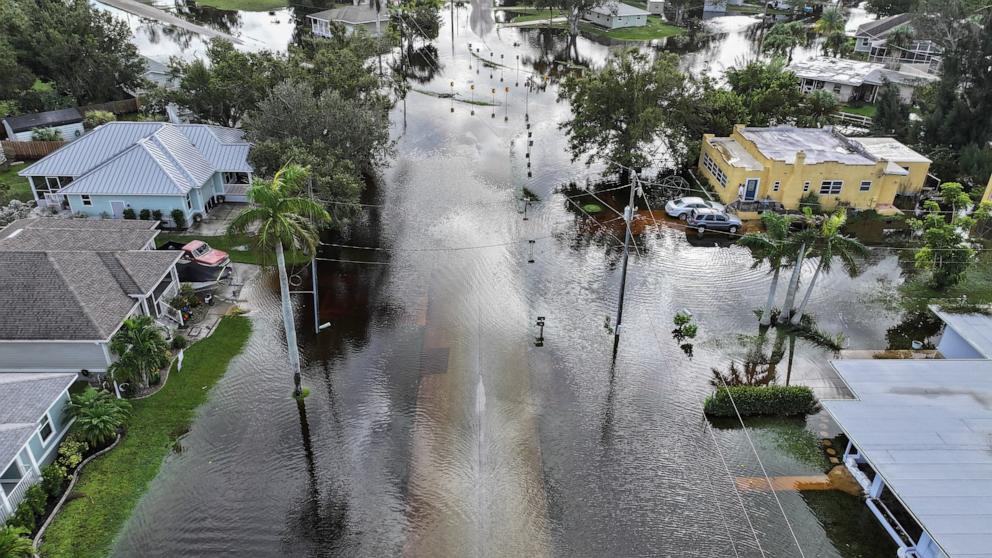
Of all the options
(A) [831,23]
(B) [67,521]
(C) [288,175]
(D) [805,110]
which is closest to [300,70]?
(C) [288,175]

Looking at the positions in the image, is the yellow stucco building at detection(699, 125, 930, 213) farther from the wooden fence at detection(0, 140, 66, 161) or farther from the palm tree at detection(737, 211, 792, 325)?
the wooden fence at detection(0, 140, 66, 161)

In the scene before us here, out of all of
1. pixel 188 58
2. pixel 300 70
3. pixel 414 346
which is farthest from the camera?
pixel 188 58

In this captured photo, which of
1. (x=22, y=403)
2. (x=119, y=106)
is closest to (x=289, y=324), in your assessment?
(x=22, y=403)

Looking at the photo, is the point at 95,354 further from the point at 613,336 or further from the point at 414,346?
the point at 613,336

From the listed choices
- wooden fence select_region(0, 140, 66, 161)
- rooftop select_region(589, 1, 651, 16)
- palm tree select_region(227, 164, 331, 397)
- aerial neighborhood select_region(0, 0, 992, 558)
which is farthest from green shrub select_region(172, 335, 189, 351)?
rooftop select_region(589, 1, 651, 16)

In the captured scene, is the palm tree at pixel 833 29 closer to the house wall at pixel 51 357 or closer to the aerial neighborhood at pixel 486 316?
the aerial neighborhood at pixel 486 316
